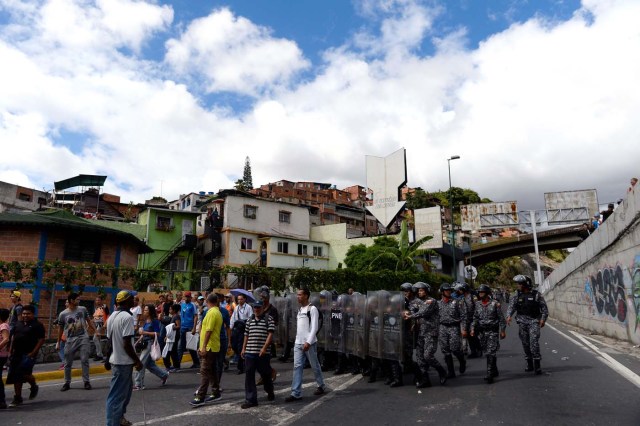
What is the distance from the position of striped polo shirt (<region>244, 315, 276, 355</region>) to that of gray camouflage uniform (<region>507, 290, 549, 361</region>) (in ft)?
16.5

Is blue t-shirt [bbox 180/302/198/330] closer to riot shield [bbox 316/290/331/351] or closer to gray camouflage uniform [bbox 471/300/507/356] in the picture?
riot shield [bbox 316/290/331/351]

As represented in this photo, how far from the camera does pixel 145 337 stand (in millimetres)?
8469

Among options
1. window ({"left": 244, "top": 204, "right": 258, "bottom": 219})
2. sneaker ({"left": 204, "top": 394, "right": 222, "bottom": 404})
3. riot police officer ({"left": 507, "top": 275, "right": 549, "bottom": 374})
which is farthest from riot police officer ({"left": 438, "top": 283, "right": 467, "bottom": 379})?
window ({"left": 244, "top": 204, "right": 258, "bottom": 219})

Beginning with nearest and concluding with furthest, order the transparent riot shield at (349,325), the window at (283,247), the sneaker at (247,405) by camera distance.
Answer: the sneaker at (247,405), the transparent riot shield at (349,325), the window at (283,247)

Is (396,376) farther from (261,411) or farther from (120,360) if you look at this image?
(120,360)

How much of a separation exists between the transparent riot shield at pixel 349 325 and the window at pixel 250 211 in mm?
34218

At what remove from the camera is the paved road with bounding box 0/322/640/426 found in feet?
19.7

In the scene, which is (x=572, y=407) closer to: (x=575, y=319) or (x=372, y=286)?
(x=575, y=319)

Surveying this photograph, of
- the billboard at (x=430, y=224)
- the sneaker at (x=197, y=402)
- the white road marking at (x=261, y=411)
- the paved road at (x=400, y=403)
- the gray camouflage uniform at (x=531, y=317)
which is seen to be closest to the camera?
the paved road at (x=400, y=403)

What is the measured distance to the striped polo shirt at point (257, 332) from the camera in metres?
7.03

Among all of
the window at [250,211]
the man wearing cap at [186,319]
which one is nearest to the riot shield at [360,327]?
the man wearing cap at [186,319]

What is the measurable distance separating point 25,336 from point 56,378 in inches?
138

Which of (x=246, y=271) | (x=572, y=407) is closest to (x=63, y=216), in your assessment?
(x=246, y=271)

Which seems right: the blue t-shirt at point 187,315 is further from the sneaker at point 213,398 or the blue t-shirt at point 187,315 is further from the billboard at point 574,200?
the billboard at point 574,200
